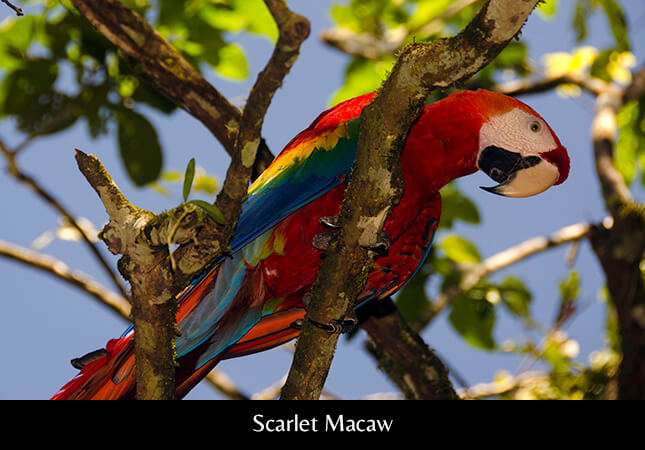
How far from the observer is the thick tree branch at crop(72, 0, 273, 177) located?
2181 millimetres

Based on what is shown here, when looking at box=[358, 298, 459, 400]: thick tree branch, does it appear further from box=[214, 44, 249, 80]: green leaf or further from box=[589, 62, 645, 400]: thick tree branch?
box=[214, 44, 249, 80]: green leaf

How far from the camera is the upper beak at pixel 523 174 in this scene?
201 centimetres

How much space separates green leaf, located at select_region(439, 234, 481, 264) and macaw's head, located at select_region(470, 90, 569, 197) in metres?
0.84

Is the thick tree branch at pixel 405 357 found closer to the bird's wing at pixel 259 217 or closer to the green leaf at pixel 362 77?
the bird's wing at pixel 259 217

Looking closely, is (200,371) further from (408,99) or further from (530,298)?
(530,298)

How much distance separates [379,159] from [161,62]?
1123 millimetres

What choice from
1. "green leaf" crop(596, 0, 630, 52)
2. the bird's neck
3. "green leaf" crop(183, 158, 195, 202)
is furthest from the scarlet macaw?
"green leaf" crop(596, 0, 630, 52)

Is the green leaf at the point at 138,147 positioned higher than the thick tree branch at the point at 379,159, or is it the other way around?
the green leaf at the point at 138,147

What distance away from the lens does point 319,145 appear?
1.88m

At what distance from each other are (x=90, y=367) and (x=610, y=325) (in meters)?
2.82

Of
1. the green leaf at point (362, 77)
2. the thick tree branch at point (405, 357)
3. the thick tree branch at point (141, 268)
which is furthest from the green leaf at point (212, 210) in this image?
the green leaf at point (362, 77)

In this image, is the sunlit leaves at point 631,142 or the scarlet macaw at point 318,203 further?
the sunlit leaves at point 631,142

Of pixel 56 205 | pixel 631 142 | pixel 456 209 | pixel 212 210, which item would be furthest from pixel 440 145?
pixel 56 205
